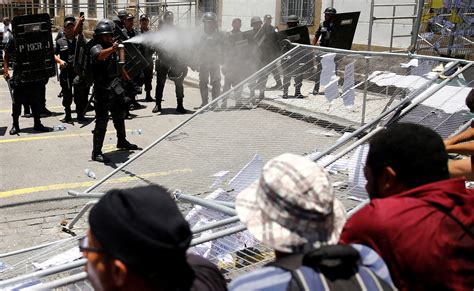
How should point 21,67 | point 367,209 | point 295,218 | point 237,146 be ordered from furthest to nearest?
1. point 21,67
2. point 237,146
3. point 367,209
4. point 295,218

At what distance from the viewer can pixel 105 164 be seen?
6801 mm

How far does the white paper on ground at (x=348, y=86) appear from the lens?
6020 mm

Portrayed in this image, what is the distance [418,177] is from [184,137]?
545 cm

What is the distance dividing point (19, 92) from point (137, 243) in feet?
25.2

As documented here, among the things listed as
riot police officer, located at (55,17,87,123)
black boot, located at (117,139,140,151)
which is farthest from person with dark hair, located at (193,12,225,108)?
black boot, located at (117,139,140,151)

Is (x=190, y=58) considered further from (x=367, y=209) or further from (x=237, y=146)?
(x=367, y=209)

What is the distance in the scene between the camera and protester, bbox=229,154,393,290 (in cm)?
140

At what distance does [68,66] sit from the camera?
9.09 m

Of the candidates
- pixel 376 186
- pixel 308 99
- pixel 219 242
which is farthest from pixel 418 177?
pixel 308 99

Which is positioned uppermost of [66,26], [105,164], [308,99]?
[66,26]

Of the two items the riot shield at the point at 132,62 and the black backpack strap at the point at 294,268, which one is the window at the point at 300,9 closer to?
the riot shield at the point at 132,62

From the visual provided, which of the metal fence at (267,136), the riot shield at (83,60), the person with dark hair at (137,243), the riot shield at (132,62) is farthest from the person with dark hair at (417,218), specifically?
the riot shield at (132,62)

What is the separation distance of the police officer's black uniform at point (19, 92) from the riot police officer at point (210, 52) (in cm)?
297

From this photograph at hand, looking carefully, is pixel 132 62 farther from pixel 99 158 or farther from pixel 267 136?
pixel 267 136
